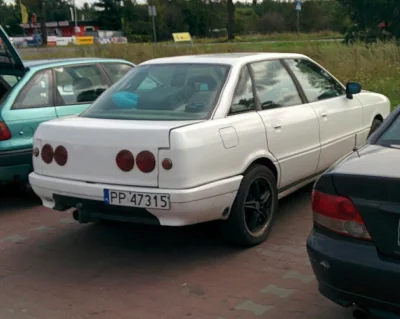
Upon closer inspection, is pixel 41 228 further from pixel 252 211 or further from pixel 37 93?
pixel 252 211

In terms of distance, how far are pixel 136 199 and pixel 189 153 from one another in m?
0.51

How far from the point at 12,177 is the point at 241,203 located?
9.23ft

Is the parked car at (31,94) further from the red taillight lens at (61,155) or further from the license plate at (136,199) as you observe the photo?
the license plate at (136,199)

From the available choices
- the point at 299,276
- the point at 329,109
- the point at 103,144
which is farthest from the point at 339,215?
the point at 329,109

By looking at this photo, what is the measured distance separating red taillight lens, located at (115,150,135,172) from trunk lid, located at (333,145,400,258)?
67.1 inches

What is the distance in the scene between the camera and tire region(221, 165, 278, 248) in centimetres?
457

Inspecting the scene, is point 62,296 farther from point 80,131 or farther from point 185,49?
point 185,49

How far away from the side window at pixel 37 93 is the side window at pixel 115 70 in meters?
0.93

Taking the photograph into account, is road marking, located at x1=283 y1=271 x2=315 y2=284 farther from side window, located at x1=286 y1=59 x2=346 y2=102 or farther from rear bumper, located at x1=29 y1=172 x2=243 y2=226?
side window, located at x1=286 y1=59 x2=346 y2=102

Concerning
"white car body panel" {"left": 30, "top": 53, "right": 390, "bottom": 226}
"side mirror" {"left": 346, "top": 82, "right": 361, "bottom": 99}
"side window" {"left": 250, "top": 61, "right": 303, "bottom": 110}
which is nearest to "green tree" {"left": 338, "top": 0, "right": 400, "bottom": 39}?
"side mirror" {"left": 346, "top": 82, "right": 361, "bottom": 99}

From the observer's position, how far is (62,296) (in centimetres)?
411

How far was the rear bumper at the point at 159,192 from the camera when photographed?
162 inches

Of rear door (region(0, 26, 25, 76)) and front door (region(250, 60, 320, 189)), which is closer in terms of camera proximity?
front door (region(250, 60, 320, 189))

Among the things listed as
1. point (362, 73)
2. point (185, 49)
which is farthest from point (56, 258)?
point (185, 49)
